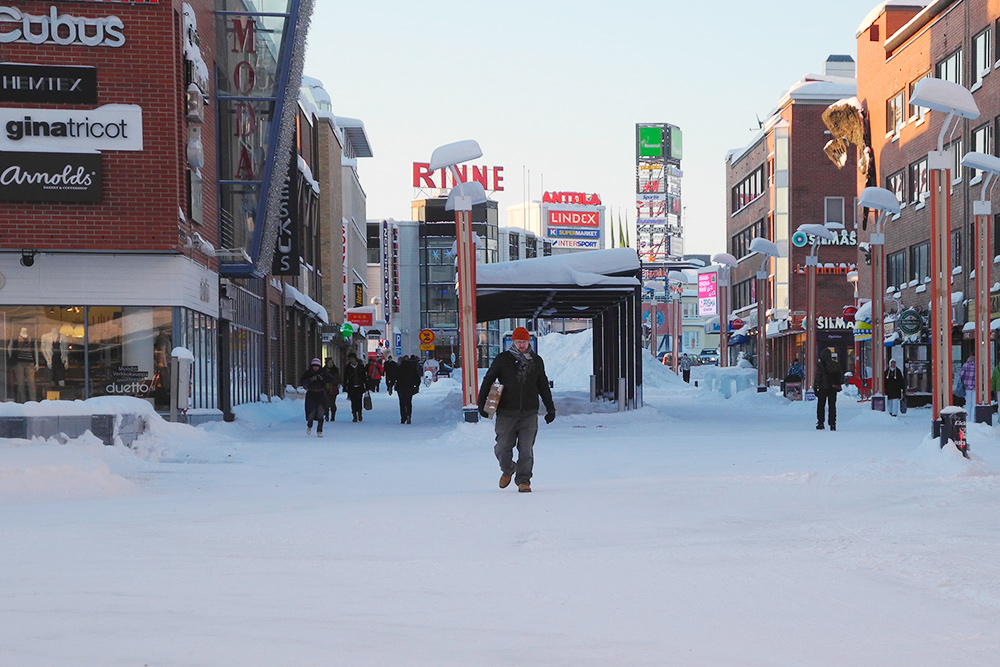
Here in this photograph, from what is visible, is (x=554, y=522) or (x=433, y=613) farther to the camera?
(x=554, y=522)

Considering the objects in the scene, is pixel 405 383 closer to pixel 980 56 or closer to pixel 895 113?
pixel 980 56

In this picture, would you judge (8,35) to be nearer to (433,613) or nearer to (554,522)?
(554,522)

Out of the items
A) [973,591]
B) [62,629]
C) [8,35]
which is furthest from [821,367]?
[62,629]

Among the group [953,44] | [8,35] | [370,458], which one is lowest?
[370,458]

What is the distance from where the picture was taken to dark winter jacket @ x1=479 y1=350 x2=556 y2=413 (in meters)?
13.6

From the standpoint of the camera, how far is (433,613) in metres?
7.12

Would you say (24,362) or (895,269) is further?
(895,269)

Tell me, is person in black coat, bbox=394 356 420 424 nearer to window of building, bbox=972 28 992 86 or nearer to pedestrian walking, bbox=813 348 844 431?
pedestrian walking, bbox=813 348 844 431

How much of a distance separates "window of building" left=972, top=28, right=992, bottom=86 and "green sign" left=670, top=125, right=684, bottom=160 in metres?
125

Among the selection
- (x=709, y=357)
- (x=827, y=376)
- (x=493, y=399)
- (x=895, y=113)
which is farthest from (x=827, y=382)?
(x=709, y=357)

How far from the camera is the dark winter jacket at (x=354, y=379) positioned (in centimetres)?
3212

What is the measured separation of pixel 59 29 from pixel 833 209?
5448 cm

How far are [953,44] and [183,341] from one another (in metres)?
26.6

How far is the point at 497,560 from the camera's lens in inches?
353
